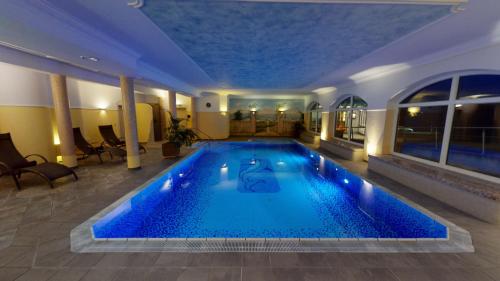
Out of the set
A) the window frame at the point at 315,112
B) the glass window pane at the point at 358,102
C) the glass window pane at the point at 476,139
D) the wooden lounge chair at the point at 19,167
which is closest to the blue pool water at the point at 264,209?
the wooden lounge chair at the point at 19,167

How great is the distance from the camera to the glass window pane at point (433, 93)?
4.69 metres

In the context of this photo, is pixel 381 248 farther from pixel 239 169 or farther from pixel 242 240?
pixel 239 169

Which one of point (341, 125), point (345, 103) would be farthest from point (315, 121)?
point (345, 103)

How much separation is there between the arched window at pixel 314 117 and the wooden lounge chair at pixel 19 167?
39.6 ft

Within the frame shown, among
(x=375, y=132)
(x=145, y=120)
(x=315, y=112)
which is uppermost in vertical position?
(x=315, y=112)

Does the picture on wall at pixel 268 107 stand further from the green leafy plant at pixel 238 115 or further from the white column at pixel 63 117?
the white column at pixel 63 117

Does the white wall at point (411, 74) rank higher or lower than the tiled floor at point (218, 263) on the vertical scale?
higher

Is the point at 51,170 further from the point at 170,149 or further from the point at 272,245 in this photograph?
the point at 272,245

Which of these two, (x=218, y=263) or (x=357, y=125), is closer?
(x=218, y=263)

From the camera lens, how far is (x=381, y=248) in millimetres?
2412

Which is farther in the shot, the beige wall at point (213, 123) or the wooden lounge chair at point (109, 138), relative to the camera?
the beige wall at point (213, 123)

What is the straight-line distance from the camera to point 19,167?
4.50 m

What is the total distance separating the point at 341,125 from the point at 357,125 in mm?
1388

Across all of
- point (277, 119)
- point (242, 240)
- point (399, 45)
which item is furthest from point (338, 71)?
point (277, 119)
